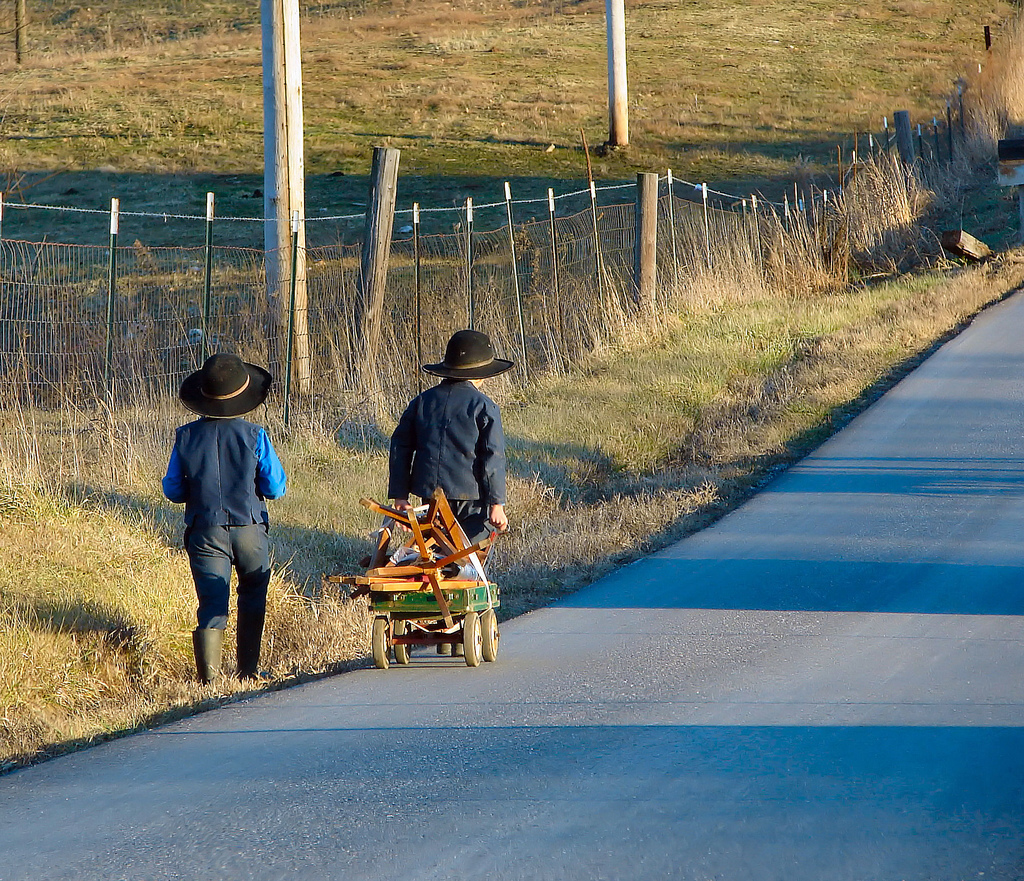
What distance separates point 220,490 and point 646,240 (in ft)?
36.5

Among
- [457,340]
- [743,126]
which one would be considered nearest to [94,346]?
[457,340]

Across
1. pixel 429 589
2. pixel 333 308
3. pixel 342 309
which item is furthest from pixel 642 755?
pixel 342 309

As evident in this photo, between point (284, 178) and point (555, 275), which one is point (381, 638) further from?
point (555, 275)

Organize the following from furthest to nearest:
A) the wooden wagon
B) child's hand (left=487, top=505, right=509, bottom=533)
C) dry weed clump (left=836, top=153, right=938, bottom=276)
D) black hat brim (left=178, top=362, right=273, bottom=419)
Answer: dry weed clump (left=836, top=153, right=938, bottom=276) → child's hand (left=487, top=505, right=509, bottom=533) → black hat brim (left=178, top=362, right=273, bottom=419) → the wooden wagon

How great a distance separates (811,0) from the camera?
192 ft

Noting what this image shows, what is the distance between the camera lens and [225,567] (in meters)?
6.41

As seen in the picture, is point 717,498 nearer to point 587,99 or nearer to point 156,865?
point 156,865

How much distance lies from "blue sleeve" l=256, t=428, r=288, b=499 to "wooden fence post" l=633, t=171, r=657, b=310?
10580 millimetres

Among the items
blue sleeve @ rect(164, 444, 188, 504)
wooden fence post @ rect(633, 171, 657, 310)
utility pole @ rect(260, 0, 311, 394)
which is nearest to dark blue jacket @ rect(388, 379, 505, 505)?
blue sleeve @ rect(164, 444, 188, 504)

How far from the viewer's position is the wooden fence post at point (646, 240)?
16.6 metres

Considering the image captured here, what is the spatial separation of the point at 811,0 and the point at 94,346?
165 ft

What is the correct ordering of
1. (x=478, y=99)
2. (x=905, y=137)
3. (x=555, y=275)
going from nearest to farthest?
1. (x=555, y=275)
2. (x=905, y=137)
3. (x=478, y=99)

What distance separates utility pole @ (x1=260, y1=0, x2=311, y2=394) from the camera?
1234 cm

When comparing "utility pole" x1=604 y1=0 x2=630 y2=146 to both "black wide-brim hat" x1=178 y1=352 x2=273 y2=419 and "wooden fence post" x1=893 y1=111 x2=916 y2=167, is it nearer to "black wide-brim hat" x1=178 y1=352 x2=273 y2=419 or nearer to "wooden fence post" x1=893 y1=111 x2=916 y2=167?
"wooden fence post" x1=893 y1=111 x2=916 y2=167
